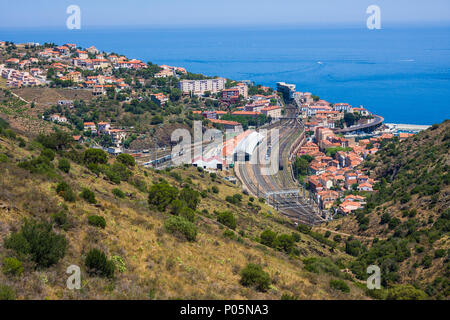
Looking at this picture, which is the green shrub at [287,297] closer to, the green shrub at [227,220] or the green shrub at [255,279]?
the green shrub at [255,279]

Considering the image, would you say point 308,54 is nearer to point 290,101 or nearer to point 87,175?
point 290,101

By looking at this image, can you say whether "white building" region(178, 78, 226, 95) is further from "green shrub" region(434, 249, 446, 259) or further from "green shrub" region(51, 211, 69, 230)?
"green shrub" region(51, 211, 69, 230)

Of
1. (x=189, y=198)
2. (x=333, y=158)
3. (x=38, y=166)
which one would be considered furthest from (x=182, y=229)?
(x=333, y=158)

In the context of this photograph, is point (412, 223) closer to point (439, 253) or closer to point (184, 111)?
point (439, 253)

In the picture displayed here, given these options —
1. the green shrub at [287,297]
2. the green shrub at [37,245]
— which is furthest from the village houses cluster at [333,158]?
the green shrub at [37,245]

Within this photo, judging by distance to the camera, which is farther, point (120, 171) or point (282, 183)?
point (282, 183)

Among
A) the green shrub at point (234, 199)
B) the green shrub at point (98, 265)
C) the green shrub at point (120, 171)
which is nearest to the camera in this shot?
the green shrub at point (98, 265)
